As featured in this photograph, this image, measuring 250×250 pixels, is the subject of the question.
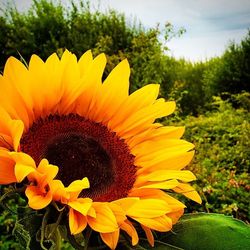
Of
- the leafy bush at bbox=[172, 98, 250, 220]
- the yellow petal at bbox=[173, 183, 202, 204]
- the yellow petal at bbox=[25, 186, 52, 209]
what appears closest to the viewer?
the yellow petal at bbox=[25, 186, 52, 209]

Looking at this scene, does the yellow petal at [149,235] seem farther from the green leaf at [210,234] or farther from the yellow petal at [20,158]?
the yellow petal at [20,158]

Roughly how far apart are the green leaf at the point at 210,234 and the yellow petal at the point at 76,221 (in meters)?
0.11

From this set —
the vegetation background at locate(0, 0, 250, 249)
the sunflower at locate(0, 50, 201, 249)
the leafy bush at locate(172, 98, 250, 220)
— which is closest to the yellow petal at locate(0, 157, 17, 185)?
the sunflower at locate(0, 50, 201, 249)

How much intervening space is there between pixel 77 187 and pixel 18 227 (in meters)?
0.08

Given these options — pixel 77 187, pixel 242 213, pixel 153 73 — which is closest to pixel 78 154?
pixel 77 187

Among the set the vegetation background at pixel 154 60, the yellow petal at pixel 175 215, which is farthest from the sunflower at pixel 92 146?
the vegetation background at pixel 154 60

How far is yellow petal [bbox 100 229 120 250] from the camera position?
0.58 metres

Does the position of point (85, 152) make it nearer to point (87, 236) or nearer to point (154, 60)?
point (87, 236)

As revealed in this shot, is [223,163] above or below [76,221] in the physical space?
below

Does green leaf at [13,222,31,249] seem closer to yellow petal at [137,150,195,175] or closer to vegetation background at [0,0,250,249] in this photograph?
yellow petal at [137,150,195,175]

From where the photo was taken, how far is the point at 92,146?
80cm

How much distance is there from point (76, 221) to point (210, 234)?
145 mm

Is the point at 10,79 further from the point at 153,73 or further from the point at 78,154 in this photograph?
the point at 153,73

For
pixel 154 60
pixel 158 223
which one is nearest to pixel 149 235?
pixel 158 223
